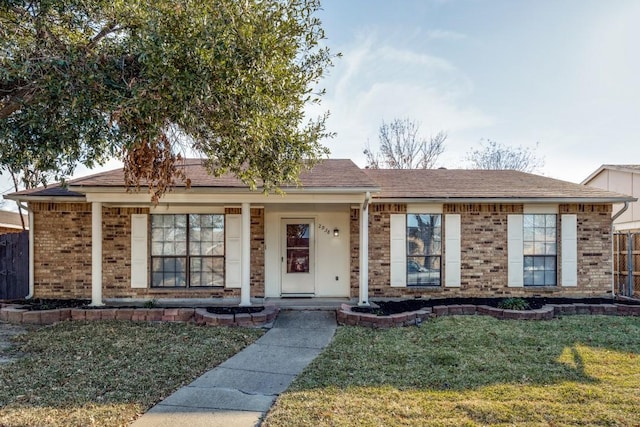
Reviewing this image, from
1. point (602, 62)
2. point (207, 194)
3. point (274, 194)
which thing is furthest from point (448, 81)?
point (207, 194)

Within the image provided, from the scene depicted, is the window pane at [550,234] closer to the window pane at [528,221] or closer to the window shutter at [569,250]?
the window shutter at [569,250]

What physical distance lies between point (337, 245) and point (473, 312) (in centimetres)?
349

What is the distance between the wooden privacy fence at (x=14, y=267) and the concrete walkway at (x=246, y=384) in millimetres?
7232

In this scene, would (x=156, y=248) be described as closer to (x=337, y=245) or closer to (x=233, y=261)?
(x=233, y=261)

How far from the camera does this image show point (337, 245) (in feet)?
33.7

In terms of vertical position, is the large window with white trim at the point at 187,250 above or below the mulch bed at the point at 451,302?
above

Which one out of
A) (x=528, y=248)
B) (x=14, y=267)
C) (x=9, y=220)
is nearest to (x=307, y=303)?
(x=528, y=248)

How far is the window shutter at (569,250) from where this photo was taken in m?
9.95

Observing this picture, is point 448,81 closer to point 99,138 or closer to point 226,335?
point 226,335

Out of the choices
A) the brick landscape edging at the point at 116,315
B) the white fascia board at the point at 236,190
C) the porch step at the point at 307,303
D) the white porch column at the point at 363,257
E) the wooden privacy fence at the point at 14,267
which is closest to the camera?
the brick landscape edging at the point at 116,315

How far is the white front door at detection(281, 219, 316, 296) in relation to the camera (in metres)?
10.2

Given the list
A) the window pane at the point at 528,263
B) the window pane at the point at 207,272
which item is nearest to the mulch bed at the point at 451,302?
the window pane at the point at 528,263

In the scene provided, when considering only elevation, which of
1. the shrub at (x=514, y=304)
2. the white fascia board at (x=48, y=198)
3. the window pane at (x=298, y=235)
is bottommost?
the shrub at (x=514, y=304)

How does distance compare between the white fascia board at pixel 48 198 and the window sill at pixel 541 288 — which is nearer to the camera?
the white fascia board at pixel 48 198
